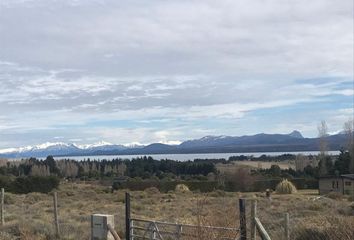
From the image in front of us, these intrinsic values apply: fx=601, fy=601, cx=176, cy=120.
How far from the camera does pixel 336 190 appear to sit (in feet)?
208

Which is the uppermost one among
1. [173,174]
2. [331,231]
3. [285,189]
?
[173,174]

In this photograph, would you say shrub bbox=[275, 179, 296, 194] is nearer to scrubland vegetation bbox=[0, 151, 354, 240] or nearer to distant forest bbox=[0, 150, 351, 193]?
scrubland vegetation bbox=[0, 151, 354, 240]

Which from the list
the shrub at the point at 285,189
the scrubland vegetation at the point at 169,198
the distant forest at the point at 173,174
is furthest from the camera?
the distant forest at the point at 173,174

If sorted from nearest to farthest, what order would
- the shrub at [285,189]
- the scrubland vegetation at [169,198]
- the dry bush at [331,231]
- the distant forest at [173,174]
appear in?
the dry bush at [331,231] < the scrubland vegetation at [169,198] < the shrub at [285,189] < the distant forest at [173,174]

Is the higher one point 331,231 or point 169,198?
point 331,231

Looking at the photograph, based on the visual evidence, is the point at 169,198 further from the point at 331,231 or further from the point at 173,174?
the point at 173,174

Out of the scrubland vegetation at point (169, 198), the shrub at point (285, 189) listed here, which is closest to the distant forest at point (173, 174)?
the scrubland vegetation at point (169, 198)


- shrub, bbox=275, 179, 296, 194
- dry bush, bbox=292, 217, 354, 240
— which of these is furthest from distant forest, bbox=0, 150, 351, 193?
dry bush, bbox=292, 217, 354, 240

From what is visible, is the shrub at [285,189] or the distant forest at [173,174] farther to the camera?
the distant forest at [173,174]

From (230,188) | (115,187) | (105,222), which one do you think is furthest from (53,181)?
(105,222)

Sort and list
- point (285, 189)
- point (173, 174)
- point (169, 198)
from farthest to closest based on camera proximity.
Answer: point (173, 174) < point (285, 189) < point (169, 198)

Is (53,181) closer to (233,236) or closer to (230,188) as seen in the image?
(230,188)

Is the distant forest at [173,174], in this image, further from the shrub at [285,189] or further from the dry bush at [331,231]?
the dry bush at [331,231]

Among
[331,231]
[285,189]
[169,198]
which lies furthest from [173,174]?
[331,231]
